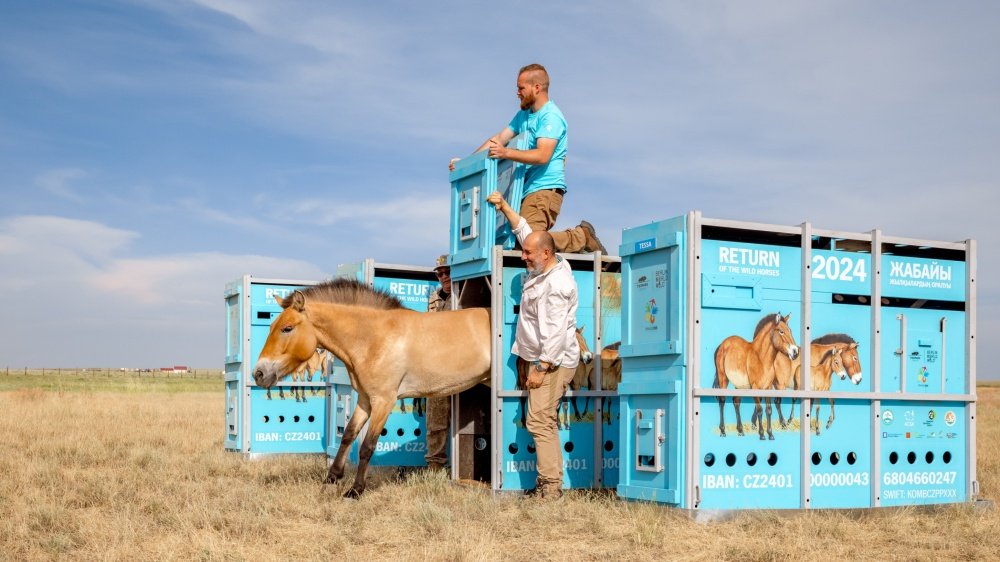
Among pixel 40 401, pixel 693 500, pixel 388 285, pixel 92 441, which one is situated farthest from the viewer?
pixel 40 401

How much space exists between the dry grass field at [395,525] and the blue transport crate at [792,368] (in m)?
0.33

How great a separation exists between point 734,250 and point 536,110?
296 centimetres

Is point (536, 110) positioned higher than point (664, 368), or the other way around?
point (536, 110)

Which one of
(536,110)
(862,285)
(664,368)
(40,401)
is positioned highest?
(536,110)

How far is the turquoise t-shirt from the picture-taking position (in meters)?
10.2

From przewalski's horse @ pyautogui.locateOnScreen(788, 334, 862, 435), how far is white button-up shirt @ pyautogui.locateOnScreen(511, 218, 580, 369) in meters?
2.03

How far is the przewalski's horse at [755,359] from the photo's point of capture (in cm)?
833

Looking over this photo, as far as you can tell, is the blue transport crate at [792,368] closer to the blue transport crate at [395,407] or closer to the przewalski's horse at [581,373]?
the przewalski's horse at [581,373]

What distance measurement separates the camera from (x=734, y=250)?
27.6ft

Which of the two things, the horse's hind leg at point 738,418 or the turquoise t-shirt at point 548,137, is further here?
the turquoise t-shirt at point 548,137

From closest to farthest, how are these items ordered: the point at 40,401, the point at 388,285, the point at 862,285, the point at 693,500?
the point at 693,500, the point at 862,285, the point at 388,285, the point at 40,401

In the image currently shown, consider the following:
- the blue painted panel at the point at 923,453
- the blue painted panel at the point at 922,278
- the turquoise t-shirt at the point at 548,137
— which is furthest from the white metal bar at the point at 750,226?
Result: the turquoise t-shirt at the point at 548,137

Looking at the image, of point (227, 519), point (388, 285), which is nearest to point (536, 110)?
point (388, 285)

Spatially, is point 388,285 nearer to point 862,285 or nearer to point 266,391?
point 266,391
